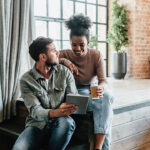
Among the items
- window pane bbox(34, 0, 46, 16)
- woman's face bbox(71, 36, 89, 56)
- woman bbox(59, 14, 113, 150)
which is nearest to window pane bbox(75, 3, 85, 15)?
window pane bbox(34, 0, 46, 16)

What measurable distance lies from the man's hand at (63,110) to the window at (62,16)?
11.4 ft

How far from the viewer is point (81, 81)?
2.28 metres

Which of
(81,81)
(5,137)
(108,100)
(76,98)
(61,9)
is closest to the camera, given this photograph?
(76,98)

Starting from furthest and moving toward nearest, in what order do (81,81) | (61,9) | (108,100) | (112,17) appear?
(112,17), (61,9), (81,81), (108,100)

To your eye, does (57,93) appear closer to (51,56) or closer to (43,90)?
(43,90)

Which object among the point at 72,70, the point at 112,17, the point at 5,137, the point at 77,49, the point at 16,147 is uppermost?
the point at 112,17

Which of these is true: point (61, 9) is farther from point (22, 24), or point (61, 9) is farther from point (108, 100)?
point (108, 100)

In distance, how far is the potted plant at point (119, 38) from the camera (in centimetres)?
574

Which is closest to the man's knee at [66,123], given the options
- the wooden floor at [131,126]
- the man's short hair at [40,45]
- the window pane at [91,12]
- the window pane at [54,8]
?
the man's short hair at [40,45]

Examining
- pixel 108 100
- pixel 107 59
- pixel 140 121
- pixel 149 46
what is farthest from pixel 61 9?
pixel 108 100

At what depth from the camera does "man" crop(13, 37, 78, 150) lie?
1.74m

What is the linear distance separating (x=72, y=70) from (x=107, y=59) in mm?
4350

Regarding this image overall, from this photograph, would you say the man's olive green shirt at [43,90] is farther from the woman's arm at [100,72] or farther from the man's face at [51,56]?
the woman's arm at [100,72]

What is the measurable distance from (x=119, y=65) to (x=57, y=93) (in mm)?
3982
